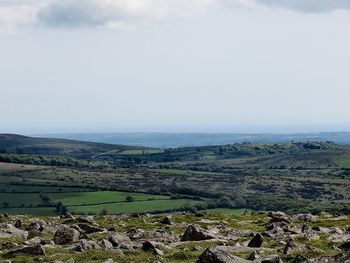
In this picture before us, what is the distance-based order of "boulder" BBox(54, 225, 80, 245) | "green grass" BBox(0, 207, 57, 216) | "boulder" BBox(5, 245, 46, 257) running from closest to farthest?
"boulder" BBox(5, 245, 46, 257) < "boulder" BBox(54, 225, 80, 245) < "green grass" BBox(0, 207, 57, 216)

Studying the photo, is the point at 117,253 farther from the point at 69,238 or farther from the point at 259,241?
the point at 259,241

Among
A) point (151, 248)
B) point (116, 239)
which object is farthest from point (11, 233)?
point (151, 248)

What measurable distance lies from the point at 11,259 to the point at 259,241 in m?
18.3

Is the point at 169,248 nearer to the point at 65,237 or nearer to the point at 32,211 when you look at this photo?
the point at 65,237

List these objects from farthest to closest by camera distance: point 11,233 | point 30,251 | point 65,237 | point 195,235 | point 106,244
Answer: point 11,233, point 195,235, point 65,237, point 106,244, point 30,251

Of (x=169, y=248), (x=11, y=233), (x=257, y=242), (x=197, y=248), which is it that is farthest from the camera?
(x=11, y=233)

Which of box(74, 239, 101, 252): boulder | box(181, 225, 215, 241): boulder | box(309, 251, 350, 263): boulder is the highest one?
box(309, 251, 350, 263): boulder

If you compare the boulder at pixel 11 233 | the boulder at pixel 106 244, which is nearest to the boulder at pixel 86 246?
the boulder at pixel 106 244

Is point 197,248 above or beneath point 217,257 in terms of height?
beneath

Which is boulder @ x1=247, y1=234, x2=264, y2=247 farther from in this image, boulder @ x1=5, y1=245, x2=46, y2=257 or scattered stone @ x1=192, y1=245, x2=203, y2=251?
boulder @ x1=5, y1=245, x2=46, y2=257

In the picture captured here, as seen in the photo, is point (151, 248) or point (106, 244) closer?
point (151, 248)

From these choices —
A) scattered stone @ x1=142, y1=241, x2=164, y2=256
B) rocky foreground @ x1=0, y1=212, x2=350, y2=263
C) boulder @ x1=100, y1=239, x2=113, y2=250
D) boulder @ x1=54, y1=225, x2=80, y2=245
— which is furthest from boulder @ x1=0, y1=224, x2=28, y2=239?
scattered stone @ x1=142, y1=241, x2=164, y2=256

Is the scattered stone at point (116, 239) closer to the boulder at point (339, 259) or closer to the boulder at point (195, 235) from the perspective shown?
the boulder at point (195, 235)

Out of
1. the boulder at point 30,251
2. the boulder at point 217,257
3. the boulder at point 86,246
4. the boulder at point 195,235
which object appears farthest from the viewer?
the boulder at point 195,235
